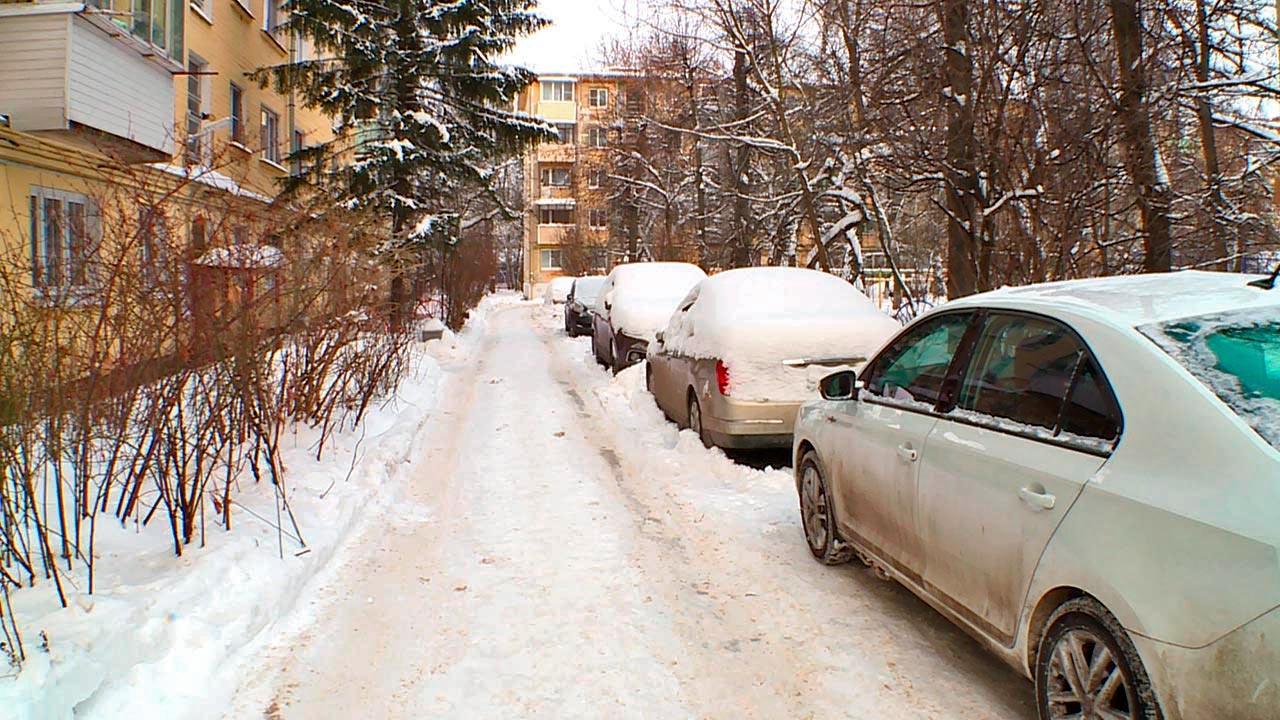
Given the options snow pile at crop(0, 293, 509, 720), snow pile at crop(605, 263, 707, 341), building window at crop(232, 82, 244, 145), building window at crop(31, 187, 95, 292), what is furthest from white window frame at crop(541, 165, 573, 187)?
building window at crop(31, 187, 95, 292)

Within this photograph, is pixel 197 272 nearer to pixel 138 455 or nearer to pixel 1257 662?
pixel 138 455

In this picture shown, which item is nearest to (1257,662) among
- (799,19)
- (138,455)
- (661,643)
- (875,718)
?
(875,718)

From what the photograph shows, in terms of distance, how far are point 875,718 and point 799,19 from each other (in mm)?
14247

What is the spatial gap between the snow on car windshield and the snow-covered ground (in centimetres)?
155

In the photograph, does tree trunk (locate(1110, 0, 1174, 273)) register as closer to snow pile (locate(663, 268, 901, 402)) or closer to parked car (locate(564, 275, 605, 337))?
snow pile (locate(663, 268, 901, 402))

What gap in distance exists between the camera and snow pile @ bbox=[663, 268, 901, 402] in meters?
7.21

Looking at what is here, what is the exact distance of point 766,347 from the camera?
7262 millimetres

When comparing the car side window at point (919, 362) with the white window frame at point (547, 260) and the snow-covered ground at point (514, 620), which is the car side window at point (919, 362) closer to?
the snow-covered ground at point (514, 620)

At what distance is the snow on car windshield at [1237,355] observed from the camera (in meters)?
2.43

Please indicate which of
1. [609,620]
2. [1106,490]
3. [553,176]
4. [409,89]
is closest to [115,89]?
[409,89]

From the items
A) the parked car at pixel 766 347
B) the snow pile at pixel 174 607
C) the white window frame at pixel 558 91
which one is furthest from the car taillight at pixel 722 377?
the white window frame at pixel 558 91

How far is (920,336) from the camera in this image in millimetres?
4504

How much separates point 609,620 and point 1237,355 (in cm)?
291

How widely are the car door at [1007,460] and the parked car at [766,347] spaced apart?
11.2 ft
